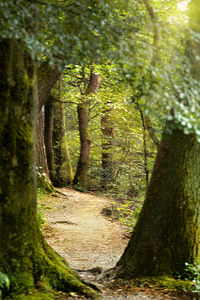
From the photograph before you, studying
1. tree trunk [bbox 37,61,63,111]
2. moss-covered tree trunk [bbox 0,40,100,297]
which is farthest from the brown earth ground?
tree trunk [bbox 37,61,63,111]

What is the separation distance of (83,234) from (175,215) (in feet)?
14.9

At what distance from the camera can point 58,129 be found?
54.4 feet

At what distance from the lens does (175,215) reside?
487cm

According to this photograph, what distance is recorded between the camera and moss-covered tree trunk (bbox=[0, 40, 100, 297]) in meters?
3.70

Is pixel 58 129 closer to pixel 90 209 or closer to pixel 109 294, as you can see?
pixel 90 209

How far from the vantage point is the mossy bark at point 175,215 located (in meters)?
4.85

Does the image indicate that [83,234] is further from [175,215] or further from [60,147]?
[60,147]

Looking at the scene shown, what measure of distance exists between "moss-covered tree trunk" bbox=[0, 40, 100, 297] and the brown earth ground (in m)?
0.74

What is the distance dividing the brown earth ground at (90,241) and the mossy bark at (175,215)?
1.51 feet

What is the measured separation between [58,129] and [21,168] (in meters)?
12.9

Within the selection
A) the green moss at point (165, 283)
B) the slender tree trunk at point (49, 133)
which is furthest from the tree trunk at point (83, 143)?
the green moss at point (165, 283)

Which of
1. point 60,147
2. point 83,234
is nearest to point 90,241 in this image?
point 83,234

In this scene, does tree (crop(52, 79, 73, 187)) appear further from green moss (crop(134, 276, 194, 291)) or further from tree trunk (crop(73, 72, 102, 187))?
green moss (crop(134, 276, 194, 291))

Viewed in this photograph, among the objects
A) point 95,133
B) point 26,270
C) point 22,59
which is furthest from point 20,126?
point 95,133
